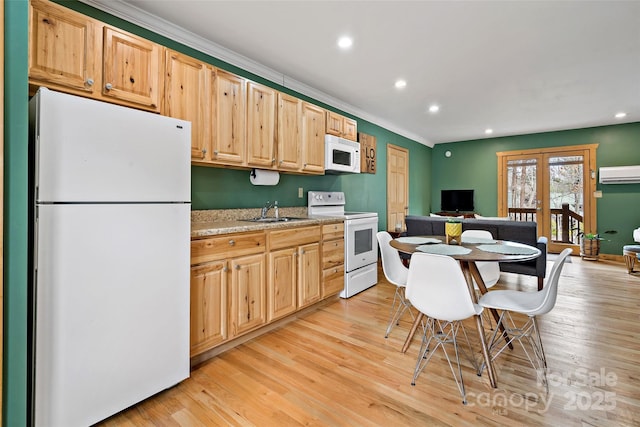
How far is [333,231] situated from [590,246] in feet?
17.6

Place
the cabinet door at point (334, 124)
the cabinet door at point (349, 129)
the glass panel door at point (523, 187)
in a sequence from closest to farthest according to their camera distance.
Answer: the cabinet door at point (334, 124), the cabinet door at point (349, 129), the glass panel door at point (523, 187)

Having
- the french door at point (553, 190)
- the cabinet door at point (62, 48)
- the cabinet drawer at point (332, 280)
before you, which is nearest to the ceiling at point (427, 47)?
the cabinet door at point (62, 48)

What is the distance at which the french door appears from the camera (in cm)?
612

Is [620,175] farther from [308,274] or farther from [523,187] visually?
[308,274]

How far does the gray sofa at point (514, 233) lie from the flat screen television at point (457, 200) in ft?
11.7

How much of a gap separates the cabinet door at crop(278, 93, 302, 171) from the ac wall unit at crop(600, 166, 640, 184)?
614cm

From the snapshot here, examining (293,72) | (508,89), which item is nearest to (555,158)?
(508,89)

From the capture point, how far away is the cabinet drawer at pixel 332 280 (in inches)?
127

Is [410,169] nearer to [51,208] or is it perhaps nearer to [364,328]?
[364,328]

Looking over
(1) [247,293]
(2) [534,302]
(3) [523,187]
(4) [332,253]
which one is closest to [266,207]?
(4) [332,253]

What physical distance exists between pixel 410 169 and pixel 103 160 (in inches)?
243

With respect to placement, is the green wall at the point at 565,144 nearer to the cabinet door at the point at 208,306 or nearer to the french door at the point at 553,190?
the french door at the point at 553,190

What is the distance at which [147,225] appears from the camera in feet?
5.63

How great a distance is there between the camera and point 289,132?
10.3 feet
